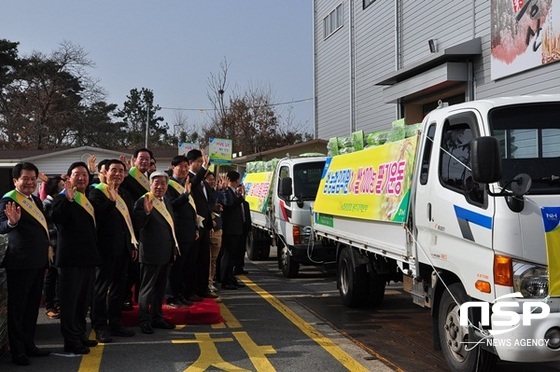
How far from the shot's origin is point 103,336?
22.2 ft

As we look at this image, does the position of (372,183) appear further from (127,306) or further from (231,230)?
(231,230)

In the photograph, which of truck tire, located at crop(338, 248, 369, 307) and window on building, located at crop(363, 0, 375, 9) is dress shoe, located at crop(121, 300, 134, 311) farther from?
window on building, located at crop(363, 0, 375, 9)

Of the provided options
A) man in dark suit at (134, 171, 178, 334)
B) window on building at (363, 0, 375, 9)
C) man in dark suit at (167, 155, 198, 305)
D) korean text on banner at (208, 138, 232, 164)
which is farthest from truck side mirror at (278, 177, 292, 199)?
window on building at (363, 0, 375, 9)

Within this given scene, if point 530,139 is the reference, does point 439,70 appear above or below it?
above

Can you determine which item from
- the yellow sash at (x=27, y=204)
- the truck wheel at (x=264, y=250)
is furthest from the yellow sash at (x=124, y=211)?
the truck wheel at (x=264, y=250)

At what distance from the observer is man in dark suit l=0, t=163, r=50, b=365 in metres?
5.80

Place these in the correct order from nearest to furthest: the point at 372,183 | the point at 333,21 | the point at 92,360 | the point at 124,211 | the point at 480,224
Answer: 1. the point at 480,224
2. the point at 92,360
3. the point at 124,211
4. the point at 372,183
5. the point at 333,21

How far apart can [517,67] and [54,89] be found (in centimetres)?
4407

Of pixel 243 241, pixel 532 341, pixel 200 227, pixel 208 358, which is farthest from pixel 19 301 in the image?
pixel 243 241

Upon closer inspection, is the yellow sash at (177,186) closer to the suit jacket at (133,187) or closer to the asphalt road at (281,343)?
the suit jacket at (133,187)

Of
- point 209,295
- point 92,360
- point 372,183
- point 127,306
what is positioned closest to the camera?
point 92,360

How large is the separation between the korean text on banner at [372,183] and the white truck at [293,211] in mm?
1436

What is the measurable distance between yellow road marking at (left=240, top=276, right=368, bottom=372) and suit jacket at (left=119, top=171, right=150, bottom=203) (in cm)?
255

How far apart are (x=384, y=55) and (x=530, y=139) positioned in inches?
636
